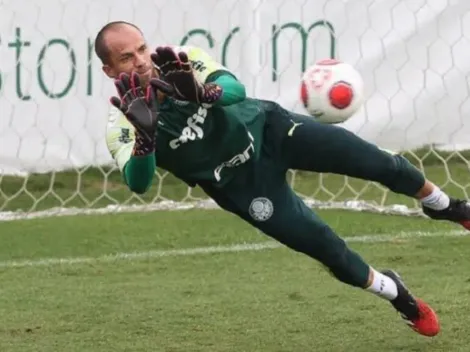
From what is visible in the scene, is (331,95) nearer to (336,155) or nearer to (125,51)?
(336,155)

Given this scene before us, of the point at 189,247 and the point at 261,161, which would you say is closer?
the point at 261,161

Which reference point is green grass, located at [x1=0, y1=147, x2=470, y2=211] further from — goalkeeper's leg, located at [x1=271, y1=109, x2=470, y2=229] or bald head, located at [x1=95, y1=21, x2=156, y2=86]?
bald head, located at [x1=95, y1=21, x2=156, y2=86]

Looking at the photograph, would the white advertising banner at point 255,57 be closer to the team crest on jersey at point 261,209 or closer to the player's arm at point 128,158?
the team crest on jersey at point 261,209

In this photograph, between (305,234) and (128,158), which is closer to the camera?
(128,158)

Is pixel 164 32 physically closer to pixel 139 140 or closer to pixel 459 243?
pixel 459 243

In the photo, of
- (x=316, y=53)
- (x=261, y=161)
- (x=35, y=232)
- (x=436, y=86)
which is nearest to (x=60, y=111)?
(x=35, y=232)

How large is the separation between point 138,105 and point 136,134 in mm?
136

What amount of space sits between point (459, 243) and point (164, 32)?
2486mm

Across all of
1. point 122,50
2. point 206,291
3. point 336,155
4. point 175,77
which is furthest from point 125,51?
point 206,291

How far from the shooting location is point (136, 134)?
149 inches

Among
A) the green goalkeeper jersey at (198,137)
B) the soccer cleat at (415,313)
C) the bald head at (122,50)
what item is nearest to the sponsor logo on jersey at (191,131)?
the green goalkeeper jersey at (198,137)

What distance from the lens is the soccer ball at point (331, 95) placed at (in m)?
4.81

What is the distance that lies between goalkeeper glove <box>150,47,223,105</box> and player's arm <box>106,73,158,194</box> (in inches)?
2.3

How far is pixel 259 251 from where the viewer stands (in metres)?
6.28
